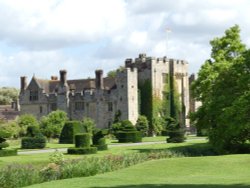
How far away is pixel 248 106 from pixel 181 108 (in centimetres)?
4424

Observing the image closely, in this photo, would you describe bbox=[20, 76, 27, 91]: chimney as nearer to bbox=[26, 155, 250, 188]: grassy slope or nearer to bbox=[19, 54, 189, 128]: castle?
bbox=[19, 54, 189, 128]: castle

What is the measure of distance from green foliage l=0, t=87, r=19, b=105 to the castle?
42614mm

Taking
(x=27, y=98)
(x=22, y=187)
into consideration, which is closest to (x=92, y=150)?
(x=22, y=187)

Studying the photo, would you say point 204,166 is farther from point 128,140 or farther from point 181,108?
point 181,108

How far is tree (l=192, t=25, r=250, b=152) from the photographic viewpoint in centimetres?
3253

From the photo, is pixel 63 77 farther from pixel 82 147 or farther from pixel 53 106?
pixel 82 147

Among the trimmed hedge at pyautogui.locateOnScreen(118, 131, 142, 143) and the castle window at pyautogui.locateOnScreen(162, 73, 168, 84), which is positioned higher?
the castle window at pyautogui.locateOnScreen(162, 73, 168, 84)

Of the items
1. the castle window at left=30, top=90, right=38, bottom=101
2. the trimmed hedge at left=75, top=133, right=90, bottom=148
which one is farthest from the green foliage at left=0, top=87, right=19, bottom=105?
the trimmed hedge at left=75, top=133, right=90, bottom=148

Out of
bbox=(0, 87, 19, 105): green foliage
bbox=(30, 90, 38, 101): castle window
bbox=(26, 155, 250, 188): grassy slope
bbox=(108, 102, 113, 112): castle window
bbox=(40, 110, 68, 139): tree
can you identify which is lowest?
bbox=(26, 155, 250, 188): grassy slope

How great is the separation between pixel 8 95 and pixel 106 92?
5891cm

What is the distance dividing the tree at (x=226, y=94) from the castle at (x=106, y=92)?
29257 mm

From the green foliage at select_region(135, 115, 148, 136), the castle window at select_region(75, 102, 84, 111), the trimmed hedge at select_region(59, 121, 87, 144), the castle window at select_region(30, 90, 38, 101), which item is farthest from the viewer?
the castle window at select_region(30, 90, 38, 101)

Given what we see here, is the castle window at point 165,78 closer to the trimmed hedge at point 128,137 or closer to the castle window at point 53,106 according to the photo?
the castle window at point 53,106

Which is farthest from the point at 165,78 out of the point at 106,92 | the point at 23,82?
the point at 23,82
